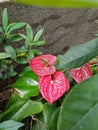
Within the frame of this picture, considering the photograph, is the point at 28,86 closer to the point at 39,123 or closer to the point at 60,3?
the point at 39,123

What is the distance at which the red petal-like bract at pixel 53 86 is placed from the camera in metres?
0.86

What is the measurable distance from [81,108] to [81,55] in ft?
0.48

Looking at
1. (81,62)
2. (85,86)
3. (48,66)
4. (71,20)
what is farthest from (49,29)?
(85,86)

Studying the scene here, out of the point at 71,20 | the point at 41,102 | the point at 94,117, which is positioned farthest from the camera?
the point at 71,20

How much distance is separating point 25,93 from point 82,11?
0.82 m

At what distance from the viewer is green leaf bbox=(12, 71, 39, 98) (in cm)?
96

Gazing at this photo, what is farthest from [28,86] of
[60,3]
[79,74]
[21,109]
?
[60,3]

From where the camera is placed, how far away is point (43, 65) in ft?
3.05

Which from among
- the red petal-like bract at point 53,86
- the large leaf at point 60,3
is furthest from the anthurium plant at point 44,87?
the large leaf at point 60,3

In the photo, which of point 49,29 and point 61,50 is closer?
point 49,29

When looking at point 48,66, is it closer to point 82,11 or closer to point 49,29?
point 49,29

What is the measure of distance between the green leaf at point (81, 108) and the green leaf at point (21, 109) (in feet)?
1.81

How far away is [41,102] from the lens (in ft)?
3.15

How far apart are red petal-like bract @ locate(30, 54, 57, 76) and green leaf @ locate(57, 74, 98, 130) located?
51cm
